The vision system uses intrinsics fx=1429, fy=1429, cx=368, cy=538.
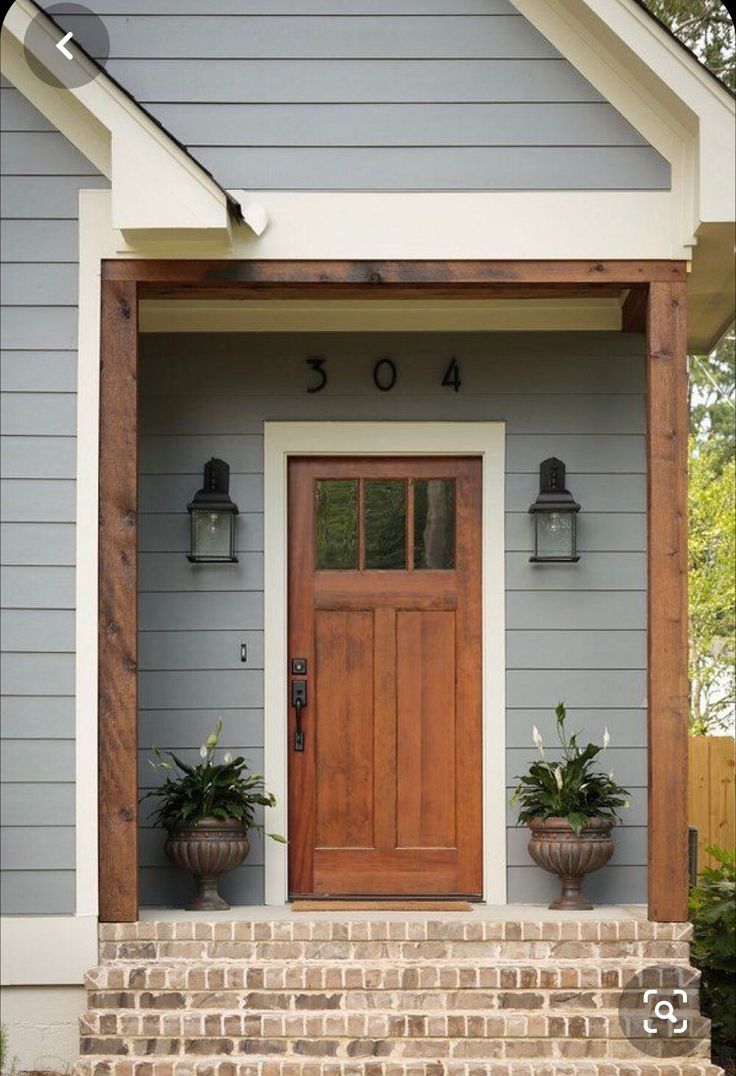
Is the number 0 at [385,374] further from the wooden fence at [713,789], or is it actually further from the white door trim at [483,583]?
the wooden fence at [713,789]

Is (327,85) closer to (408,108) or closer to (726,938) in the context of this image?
(408,108)

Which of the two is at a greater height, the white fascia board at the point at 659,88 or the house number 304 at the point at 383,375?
the white fascia board at the point at 659,88

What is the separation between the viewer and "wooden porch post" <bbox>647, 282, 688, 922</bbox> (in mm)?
5090

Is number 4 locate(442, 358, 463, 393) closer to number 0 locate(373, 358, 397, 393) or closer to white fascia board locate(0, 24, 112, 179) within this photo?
number 0 locate(373, 358, 397, 393)

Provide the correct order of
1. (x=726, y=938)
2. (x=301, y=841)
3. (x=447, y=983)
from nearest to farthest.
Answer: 1. (x=447, y=983)
2. (x=726, y=938)
3. (x=301, y=841)

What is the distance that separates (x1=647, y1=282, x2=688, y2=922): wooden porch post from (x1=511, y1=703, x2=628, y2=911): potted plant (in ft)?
1.66

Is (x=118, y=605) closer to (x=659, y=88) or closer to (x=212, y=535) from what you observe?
(x=212, y=535)

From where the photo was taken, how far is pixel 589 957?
514 cm

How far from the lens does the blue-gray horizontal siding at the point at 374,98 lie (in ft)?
17.1

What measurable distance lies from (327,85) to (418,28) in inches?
15.5

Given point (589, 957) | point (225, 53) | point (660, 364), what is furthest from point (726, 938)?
point (225, 53)

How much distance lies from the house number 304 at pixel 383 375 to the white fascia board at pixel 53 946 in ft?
8.12

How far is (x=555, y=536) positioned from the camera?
615 centimetres

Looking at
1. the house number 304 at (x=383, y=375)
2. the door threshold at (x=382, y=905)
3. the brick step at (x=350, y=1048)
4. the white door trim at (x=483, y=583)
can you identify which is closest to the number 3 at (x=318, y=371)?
the house number 304 at (x=383, y=375)
